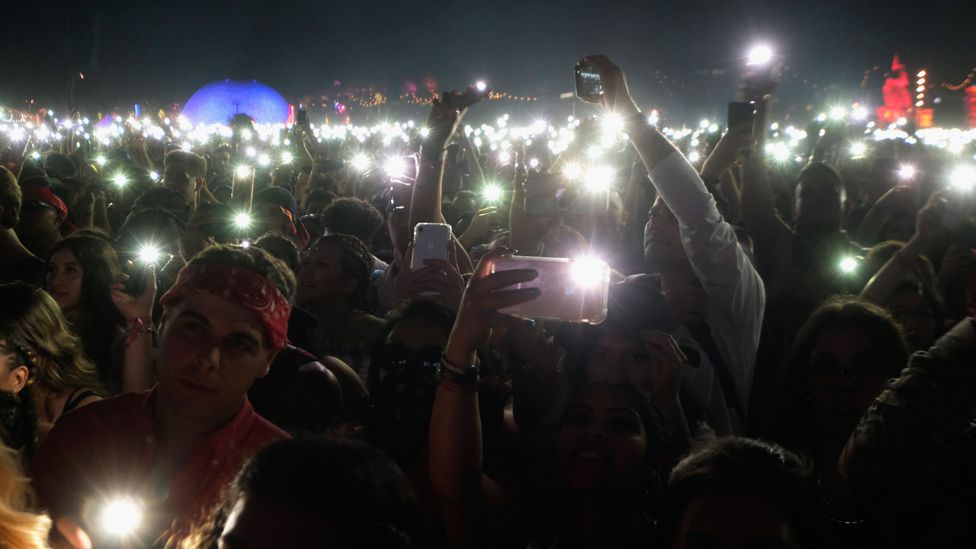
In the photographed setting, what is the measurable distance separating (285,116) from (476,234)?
38128 millimetres

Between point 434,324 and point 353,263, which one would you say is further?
point 353,263

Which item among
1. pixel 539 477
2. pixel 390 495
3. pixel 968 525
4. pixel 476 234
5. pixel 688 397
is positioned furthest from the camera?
pixel 476 234

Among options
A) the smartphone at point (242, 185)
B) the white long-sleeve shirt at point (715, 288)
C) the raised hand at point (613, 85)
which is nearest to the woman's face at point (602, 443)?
A: the white long-sleeve shirt at point (715, 288)

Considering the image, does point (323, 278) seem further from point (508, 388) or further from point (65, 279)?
point (508, 388)

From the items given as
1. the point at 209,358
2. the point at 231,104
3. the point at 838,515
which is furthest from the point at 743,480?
the point at 231,104

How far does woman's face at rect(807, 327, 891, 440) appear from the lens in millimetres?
2857

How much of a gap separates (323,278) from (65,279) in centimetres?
137

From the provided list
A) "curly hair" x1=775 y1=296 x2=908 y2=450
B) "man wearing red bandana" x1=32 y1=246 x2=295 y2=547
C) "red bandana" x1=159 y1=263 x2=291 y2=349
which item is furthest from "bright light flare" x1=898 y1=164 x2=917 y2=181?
"man wearing red bandana" x1=32 y1=246 x2=295 y2=547

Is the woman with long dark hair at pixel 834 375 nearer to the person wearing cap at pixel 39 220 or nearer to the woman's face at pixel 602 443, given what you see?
the woman's face at pixel 602 443

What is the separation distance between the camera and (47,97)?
46062 mm

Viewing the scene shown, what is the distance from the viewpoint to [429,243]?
3.26 m

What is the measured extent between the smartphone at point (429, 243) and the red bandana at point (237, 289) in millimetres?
768

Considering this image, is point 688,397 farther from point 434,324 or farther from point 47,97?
point 47,97

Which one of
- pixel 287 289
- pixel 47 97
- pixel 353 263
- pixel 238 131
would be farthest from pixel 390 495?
pixel 47 97
